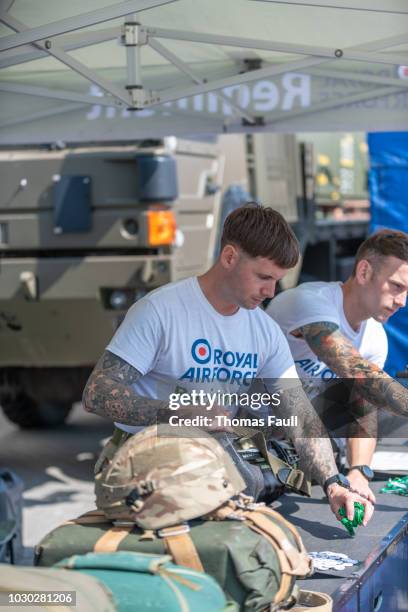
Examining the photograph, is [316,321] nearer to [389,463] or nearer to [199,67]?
[389,463]

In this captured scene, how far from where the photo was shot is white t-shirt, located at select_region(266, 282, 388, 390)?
4051mm

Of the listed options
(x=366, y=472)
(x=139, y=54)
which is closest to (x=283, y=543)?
(x=366, y=472)

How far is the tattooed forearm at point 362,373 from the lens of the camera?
3.85 metres

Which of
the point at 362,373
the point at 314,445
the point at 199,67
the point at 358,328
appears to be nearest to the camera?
the point at 314,445

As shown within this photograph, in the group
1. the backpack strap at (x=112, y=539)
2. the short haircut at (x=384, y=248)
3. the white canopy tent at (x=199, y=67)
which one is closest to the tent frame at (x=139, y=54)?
the white canopy tent at (x=199, y=67)

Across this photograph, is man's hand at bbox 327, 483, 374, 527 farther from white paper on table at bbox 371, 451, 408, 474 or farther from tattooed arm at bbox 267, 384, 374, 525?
white paper on table at bbox 371, 451, 408, 474

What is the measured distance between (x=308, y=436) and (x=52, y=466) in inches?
194

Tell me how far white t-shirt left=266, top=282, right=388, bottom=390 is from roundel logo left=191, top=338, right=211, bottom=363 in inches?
30.4

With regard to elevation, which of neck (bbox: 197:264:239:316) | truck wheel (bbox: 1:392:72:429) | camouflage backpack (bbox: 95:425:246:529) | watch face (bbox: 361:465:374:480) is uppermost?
neck (bbox: 197:264:239:316)

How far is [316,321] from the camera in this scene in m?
4.01

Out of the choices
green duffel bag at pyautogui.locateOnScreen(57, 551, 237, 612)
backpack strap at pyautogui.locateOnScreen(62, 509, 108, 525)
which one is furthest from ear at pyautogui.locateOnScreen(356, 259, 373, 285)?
green duffel bag at pyautogui.locateOnScreen(57, 551, 237, 612)

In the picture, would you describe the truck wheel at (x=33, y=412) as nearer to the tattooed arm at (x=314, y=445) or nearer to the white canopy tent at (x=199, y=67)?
the white canopy tent at (x=199, y=67)

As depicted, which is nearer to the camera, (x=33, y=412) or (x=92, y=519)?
(x=92, y=519)

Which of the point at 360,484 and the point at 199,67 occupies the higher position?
the point at 199,67
